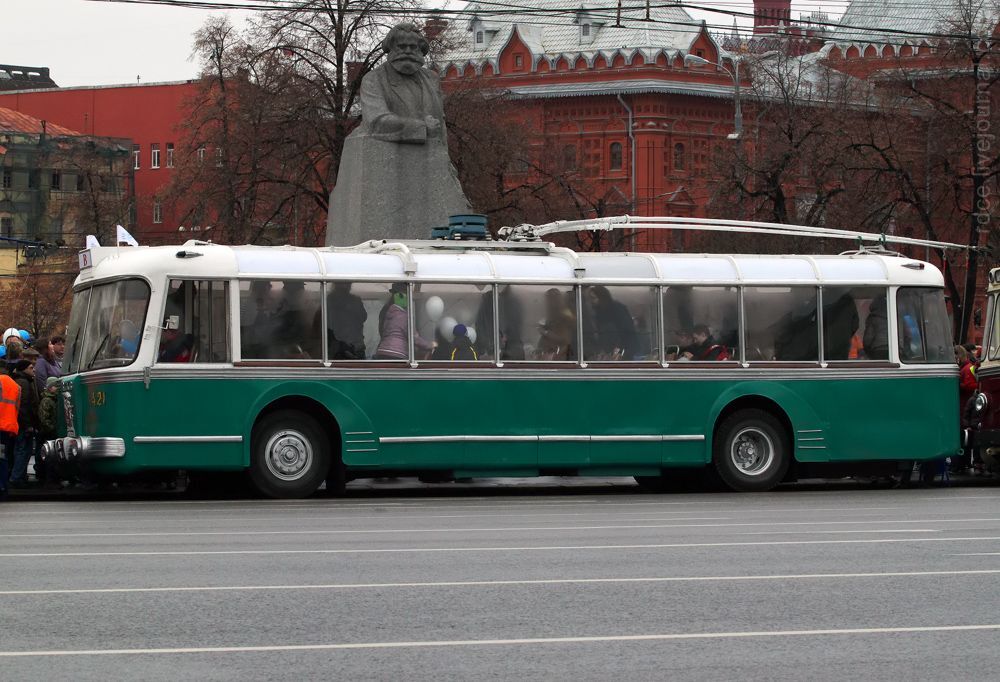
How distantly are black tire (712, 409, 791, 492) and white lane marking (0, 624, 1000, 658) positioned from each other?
1263 cm

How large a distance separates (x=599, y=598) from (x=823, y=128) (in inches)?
1837

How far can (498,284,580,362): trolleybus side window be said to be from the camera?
22.3 meters

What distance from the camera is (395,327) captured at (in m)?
21.8

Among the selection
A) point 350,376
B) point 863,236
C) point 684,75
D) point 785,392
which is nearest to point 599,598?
point 350,376

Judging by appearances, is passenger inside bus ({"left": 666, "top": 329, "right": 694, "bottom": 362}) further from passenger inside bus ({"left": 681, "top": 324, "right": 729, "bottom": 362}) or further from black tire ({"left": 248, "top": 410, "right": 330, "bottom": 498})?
black tire ({"left": 248, "top": 410, "right": 330, "bottom": 498})

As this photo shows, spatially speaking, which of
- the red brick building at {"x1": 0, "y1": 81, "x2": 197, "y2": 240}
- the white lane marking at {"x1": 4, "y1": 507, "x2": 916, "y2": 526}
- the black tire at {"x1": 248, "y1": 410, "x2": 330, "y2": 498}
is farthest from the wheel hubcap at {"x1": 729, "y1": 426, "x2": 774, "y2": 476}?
the red brick building at {"x1": 0, "y1": 81, "x2": 197, "y2": 240}

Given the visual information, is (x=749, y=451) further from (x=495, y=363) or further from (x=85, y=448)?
(x=85, y=448)

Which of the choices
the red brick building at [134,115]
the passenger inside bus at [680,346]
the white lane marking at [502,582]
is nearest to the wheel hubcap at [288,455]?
the passenger inside bus at [680,346]

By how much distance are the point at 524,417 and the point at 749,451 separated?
2748 millimetres

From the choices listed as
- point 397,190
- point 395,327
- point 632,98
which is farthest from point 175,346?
point 632,98

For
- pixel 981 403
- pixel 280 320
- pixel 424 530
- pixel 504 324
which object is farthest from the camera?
pixel 981 403

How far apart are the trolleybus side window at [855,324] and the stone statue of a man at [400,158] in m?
6.13

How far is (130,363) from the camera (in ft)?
68.2

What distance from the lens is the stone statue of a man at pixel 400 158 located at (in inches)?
1069
